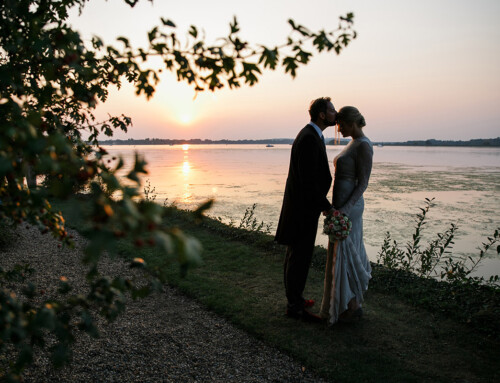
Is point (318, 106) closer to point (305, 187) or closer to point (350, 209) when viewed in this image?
point (305, 187)

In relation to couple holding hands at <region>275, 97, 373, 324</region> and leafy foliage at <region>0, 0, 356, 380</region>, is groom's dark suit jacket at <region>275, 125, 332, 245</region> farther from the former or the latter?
leafy foliage at <region>0, 0, 356, 380</region>

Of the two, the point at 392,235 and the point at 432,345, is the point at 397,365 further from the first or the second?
the point at 392,235

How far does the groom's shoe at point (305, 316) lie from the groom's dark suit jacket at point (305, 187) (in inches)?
37.4

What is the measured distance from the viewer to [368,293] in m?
5.46

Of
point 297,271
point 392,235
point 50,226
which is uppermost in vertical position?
point 50,226

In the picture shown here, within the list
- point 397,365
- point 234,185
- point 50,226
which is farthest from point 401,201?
point 50,226

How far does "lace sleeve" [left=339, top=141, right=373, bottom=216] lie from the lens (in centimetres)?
413

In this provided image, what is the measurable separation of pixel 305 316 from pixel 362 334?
A: 0.71 m

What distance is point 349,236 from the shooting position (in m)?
4.30

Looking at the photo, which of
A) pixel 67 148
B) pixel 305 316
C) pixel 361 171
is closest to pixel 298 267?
pixel 305 316

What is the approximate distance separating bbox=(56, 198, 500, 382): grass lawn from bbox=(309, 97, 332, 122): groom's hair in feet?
8.48

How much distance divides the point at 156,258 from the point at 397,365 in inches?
193

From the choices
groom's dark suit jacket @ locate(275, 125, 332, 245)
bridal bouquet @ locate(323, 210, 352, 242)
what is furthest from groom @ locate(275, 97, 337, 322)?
bridal bouquet @ locate(323, 210, 352, 242)

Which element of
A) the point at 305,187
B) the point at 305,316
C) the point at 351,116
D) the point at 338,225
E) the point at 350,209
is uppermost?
the point at 351,116
